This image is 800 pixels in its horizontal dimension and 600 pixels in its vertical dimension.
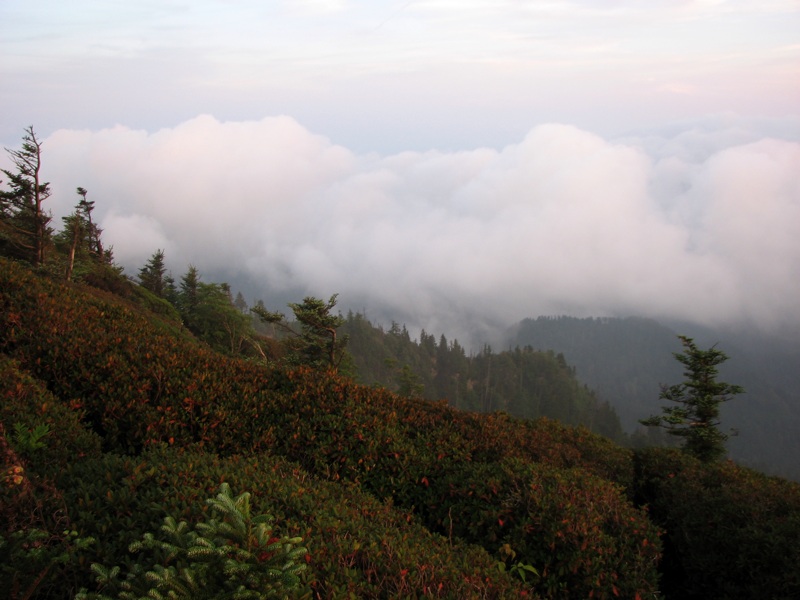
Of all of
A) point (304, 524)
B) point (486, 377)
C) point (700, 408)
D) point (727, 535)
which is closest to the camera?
point (304, 524)

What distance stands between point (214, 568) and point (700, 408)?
25949 mm

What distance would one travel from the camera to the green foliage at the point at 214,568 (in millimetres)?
3160

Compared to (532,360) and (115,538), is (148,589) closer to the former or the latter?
(115,538)

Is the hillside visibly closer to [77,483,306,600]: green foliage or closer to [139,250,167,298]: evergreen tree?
[77,483,306,600]: green foliage

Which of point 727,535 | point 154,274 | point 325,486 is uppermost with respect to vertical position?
point 154,274

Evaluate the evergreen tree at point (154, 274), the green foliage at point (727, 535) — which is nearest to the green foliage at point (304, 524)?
the green foliage at point (727, 535)

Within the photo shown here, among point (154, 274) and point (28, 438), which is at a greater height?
point (154, 274)

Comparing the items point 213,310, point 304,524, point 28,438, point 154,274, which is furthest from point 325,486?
point 154,274

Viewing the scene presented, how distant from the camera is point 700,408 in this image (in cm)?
2362

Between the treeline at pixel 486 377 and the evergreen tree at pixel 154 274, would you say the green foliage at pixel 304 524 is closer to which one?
the evergreen tree at pixel 154 274

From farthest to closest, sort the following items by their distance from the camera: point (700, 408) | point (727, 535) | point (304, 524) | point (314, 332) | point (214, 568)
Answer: point (314, 332)
point (700, 408)
point (727, 535)
point (304, 524)
point (214, 568)

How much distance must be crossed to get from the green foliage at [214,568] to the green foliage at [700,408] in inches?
930

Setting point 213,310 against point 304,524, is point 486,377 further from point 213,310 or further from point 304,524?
point 304,524

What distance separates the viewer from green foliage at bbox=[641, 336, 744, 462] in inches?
907
